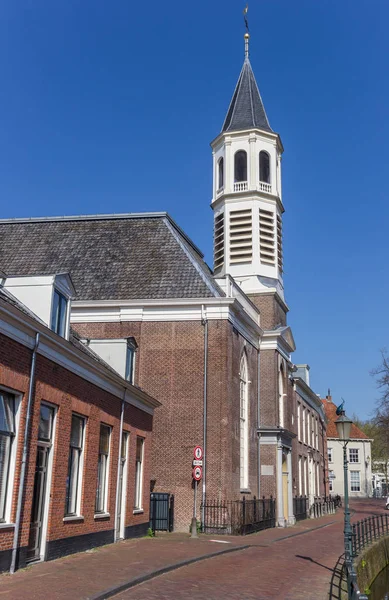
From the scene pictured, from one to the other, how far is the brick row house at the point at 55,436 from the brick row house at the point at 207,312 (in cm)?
336

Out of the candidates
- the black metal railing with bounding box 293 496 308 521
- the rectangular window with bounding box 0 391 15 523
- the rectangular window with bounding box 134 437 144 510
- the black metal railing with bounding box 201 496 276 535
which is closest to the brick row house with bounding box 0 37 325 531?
the black metal railing with bounding box 201 496 276 535

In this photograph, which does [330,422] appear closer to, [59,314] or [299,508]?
[299,508]

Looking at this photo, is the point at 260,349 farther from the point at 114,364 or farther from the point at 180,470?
the point at 114,364

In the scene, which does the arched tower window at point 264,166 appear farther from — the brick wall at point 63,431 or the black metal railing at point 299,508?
the brick wall at point 63,431

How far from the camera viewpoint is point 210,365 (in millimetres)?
26984

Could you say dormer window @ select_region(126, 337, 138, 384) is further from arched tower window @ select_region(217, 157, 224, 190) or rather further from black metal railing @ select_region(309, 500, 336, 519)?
black metal railing @ select_region(309, 500, 336, 519)

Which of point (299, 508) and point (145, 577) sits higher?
point (299, 508)

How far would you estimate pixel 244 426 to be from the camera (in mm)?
30297

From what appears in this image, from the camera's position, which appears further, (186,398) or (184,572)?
(186,398)

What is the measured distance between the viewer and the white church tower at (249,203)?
34.4m

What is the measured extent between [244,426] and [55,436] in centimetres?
1654

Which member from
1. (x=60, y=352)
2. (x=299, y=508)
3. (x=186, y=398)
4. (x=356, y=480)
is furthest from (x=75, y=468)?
(x=356, y=480)

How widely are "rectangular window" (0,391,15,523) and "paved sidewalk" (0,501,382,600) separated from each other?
1.44 m

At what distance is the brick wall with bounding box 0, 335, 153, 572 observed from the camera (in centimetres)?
1293
